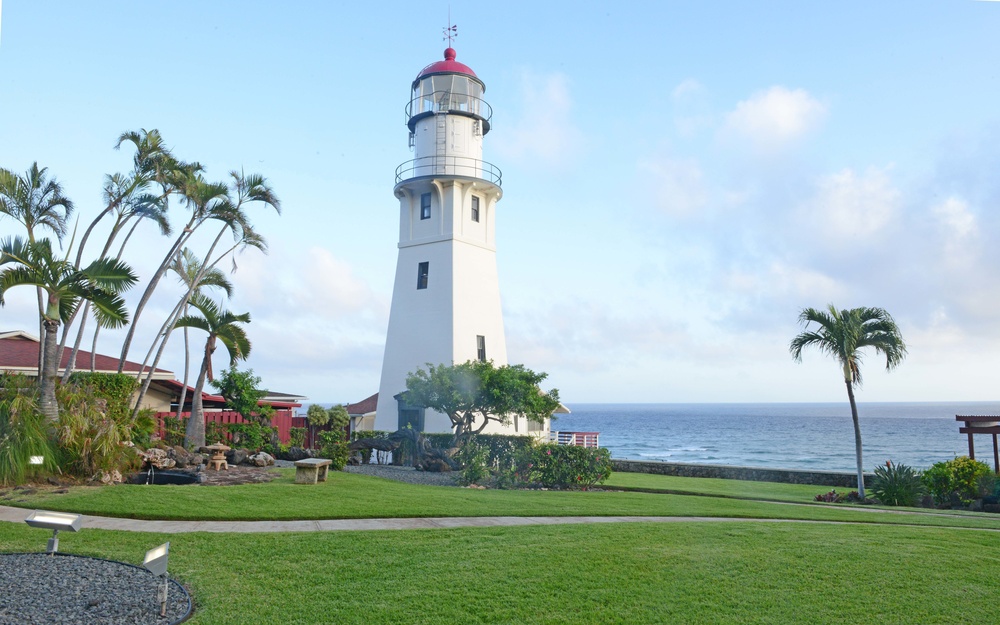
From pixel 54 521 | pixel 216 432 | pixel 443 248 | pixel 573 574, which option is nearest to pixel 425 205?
pixel 443 248

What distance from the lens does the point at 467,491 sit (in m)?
14.9

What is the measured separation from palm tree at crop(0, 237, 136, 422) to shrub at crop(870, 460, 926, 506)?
699 inches

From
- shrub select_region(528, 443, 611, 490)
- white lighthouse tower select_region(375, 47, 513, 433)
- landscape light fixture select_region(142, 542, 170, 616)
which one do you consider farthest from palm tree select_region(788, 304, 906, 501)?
landscape light fixture select_region(142, 542, 170, 616)

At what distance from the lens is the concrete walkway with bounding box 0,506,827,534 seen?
9422 mm

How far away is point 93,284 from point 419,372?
1066cm

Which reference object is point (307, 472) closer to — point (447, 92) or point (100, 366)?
point (100, 366)

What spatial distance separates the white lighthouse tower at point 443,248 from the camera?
26.6m

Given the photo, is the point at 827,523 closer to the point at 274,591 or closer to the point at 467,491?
the point at 467,491

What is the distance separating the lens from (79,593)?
6.44 meters

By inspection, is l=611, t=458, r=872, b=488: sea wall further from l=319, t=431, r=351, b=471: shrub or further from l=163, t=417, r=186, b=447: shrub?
l=163, t=417, r=186, b=447: shrub

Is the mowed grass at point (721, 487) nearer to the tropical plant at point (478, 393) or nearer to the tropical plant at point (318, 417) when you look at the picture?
the tropical plant at point (478, 393)

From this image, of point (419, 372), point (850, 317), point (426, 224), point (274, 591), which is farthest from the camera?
point (426, 224)

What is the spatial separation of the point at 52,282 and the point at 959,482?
2019 centimetres

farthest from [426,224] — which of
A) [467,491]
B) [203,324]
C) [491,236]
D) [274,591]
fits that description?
[274,591]
